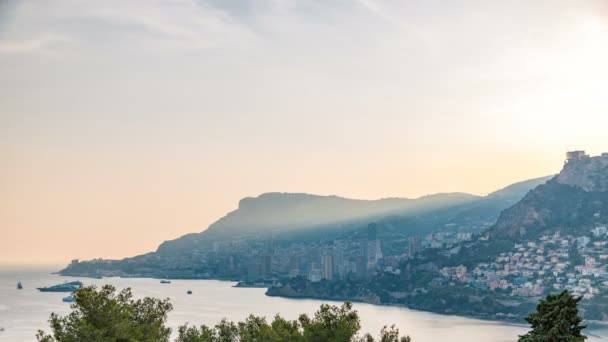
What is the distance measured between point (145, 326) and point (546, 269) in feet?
243

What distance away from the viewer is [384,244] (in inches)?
5960

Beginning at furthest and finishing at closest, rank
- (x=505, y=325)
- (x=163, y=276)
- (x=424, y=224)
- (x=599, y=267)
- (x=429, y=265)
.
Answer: (x=424, y=224) < (x=163, y=276) < (x=429, y=265) < (x=599, y=267) < (x=505, y=325)

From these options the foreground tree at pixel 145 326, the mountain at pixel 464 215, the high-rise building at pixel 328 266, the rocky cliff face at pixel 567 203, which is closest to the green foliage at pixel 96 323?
the foreground tree at pixel 145 326

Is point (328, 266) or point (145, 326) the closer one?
point (145, 326)

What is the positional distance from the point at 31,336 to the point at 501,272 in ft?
183

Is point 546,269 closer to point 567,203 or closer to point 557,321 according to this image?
point 567,203

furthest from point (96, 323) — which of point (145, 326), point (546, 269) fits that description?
point (546, 269)

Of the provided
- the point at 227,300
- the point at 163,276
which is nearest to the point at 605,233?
the point at 227,300

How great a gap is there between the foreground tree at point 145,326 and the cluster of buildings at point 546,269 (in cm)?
5965

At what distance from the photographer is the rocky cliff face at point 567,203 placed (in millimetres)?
93938

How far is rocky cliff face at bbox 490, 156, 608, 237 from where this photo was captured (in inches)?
3698

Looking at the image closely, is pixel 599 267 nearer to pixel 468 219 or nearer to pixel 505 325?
pixel 505 325

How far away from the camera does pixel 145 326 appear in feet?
59.2

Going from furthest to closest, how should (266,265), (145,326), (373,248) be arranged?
(266,265)
(373,248)
(145,326)
